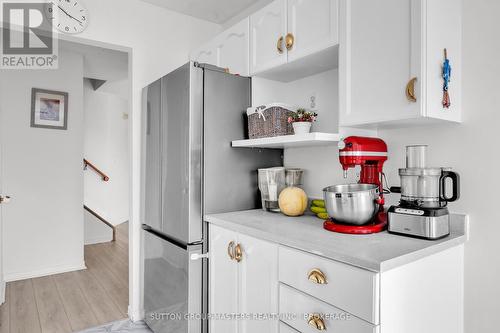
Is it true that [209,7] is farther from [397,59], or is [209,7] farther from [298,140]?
[397,59]

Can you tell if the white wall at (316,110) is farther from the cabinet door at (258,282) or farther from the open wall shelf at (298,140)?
the cabinet door at (258,282)

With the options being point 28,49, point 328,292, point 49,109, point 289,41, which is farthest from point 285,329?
point 28,49

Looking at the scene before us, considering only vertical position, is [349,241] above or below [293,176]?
below

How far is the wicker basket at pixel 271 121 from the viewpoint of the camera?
184 cm

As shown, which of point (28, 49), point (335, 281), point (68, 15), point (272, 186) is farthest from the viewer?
point (28, 49)

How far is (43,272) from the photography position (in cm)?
335

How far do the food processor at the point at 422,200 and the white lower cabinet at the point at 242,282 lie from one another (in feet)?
1.77

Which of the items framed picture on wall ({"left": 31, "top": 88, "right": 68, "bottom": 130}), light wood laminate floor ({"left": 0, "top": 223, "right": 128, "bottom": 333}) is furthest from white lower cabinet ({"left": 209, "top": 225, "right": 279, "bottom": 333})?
framed picture on wall ({"left": 31, "top": 88, "right": 68, "bottom": 130})

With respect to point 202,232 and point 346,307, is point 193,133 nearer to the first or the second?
point 202,232

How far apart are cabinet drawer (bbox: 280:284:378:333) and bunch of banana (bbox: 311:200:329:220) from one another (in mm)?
560

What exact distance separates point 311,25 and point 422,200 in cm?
100

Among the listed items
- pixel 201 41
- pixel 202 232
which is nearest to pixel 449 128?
pixel 202 232

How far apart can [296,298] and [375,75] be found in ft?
3.20

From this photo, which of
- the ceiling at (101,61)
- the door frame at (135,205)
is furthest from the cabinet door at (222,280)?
the ceiling at (101,61)
